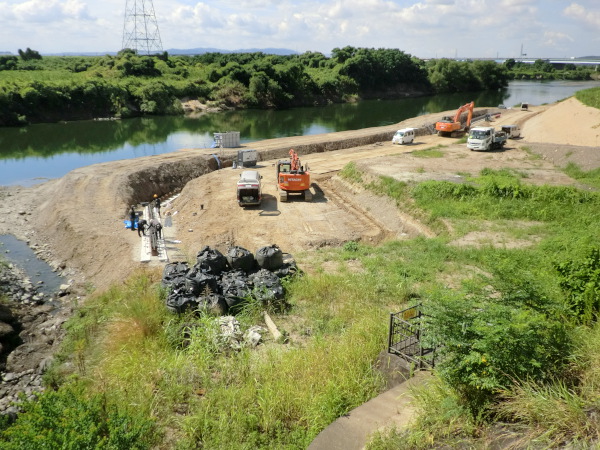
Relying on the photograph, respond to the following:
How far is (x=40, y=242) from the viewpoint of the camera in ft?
74.3

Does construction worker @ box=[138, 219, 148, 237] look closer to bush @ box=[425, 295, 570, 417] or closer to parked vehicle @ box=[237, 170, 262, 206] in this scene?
parked vehicle @ box=[237, 170, 262, 206]

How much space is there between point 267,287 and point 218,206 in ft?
39.5

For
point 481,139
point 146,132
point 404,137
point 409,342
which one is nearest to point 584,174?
point 481,139

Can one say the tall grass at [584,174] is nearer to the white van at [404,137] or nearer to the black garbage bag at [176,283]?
the white van at [404,137]

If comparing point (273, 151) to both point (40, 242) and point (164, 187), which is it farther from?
point (40, 242)

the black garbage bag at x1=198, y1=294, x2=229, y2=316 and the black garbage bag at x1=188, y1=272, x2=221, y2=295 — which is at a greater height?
the black garbage bag at x1=188, y1=272, x2=221, y2=295

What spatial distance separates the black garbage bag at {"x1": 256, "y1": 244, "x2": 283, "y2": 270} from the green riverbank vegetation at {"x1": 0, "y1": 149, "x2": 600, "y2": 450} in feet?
3.32

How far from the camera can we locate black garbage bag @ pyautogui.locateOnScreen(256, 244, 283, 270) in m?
15.3

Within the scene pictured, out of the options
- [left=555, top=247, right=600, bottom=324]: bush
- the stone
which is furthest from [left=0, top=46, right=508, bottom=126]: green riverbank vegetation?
[left=555, top=247, right=600, bottom=324]: bush

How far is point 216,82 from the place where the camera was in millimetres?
79875

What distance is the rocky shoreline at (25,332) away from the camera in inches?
475

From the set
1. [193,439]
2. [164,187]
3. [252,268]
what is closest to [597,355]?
[193,439]

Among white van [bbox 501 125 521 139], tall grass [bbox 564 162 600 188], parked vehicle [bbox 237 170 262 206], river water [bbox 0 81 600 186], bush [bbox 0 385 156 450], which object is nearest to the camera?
bush [bbox 0 385 156 450]

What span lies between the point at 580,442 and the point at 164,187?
2891 cm
